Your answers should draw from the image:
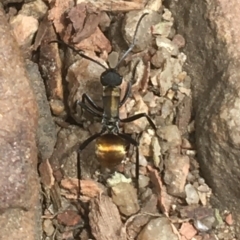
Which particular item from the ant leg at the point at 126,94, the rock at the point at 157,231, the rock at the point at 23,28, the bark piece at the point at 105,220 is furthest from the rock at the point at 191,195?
the rock at the point at 23,28

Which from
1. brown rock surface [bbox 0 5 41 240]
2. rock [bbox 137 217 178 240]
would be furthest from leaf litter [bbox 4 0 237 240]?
brown rock surface [bbox 0 5 41 240]

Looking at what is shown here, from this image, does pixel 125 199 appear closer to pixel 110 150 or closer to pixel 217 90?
pixel 110 150

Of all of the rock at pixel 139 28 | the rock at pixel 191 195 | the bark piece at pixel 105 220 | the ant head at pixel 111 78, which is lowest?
the bark piece at pixel 105 220

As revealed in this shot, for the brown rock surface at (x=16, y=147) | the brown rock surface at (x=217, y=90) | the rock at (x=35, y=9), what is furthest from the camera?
the rock at (x=35, y=9)

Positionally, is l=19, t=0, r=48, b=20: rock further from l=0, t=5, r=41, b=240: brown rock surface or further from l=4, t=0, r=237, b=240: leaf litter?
l=0, t=5, r=41, b=240: brown rock surface

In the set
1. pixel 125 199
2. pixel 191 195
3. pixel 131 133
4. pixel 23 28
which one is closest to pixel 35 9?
pixel 23 28

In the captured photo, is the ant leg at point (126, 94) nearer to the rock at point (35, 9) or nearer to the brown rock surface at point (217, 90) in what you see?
the brown rock surface at point (217, 90)

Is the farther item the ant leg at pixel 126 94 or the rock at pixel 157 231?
the ant leg at pixel 126 94
